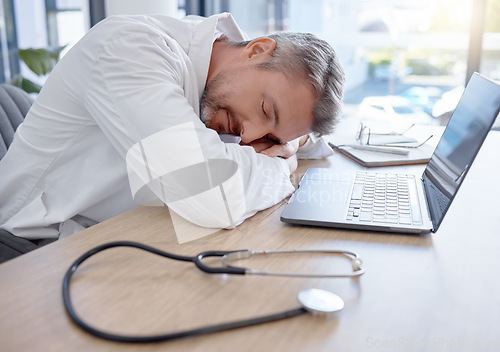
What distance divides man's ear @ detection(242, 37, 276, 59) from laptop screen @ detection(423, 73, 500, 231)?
0.45 m

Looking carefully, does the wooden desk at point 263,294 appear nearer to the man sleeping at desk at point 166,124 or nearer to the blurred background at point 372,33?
the man sleeping at desk at point 166,124

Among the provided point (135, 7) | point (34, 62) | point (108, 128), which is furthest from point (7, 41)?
point (108, 128)

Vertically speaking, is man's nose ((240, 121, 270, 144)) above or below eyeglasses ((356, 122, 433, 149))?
above

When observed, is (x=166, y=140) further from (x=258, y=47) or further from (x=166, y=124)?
(x=258, y=47)

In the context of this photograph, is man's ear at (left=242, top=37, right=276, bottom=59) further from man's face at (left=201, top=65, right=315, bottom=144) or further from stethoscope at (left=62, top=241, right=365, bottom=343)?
Answer: stethoscope at (left=62, top=241, right=365, bottom=343)

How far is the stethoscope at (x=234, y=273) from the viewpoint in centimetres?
49

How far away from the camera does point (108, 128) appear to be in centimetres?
93

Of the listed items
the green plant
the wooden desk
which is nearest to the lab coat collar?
the wooden desk

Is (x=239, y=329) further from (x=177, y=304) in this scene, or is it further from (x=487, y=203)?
(x=487, y=203)

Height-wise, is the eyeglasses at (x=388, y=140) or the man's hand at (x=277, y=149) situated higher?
the man's hand at (x=277, y=149)

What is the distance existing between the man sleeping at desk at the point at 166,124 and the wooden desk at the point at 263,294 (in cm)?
11

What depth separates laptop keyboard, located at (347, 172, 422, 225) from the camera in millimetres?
839

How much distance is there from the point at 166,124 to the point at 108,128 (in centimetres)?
16

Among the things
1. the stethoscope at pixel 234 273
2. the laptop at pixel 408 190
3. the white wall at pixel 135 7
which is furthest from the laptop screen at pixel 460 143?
the white wall at pixel 135 7
